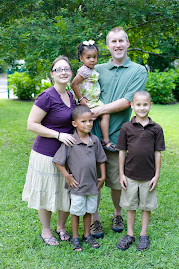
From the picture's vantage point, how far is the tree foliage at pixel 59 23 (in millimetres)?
4664

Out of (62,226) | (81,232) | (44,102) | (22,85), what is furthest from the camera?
(22,85)

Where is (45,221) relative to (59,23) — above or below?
below

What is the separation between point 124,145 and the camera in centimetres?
302

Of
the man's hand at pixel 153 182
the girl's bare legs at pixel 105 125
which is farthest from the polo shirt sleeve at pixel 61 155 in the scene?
the man's hand at pixel 153 182

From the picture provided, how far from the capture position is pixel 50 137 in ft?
9.48

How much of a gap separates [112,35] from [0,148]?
4.61 metres

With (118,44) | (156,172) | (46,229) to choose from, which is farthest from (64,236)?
(118,44)

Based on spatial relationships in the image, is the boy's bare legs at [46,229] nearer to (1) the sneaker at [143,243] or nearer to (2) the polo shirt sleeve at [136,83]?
(1) the sneaker at [143,243]

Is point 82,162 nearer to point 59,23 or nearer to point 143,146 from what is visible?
point 143,146

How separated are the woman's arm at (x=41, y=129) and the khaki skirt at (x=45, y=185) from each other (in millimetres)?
231

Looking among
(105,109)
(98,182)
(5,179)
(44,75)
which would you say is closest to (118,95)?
(105,109)

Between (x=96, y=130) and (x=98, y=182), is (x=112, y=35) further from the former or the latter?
(x=98, y=182)

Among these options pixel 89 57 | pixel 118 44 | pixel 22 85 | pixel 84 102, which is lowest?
pixel 22 85

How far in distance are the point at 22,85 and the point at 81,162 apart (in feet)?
40.9
